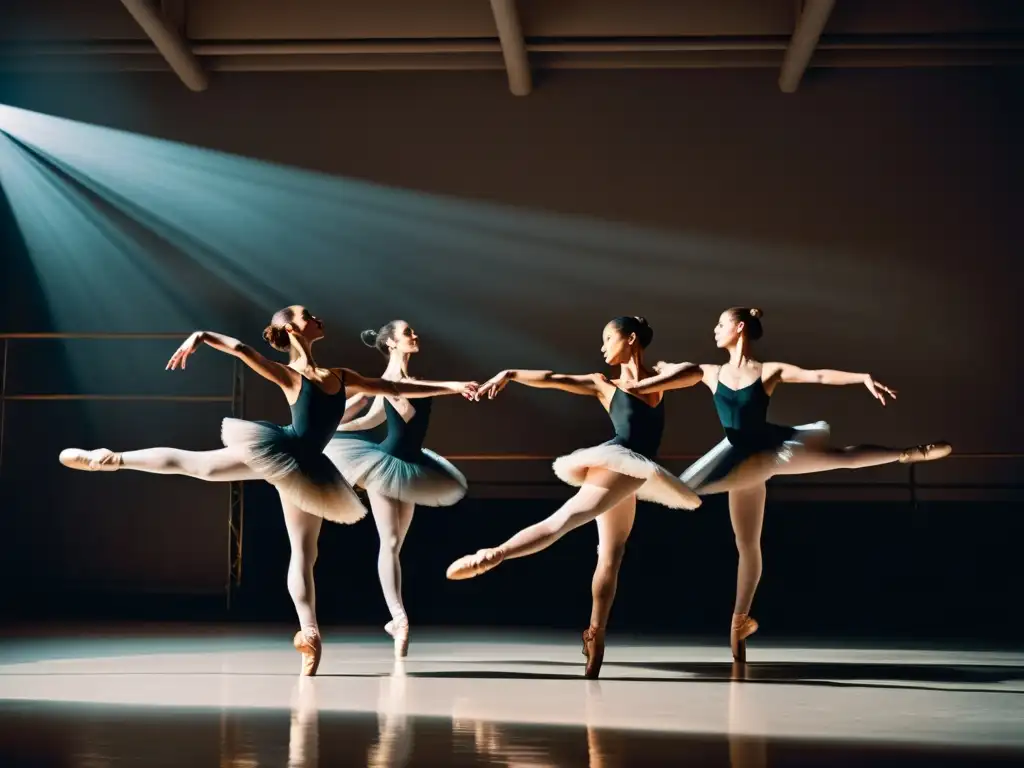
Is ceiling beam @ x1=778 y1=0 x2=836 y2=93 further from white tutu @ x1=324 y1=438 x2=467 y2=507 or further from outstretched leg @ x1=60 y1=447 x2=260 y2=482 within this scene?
outstretched leg @ x1=60 y1=447 x2=260 y2=482

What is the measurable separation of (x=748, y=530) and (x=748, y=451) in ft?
0.88

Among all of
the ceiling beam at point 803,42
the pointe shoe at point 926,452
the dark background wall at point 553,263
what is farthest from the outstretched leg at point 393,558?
the ceiling beam at point 803,42

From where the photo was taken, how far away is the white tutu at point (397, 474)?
14.4ft

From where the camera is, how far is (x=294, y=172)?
7.82 meters

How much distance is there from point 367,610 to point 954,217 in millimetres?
4223

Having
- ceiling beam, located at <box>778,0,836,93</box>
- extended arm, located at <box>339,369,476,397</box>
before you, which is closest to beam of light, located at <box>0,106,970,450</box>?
ceiling beam, located at <box>778,0,836,93</box>

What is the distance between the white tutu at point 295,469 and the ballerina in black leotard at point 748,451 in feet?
3.80

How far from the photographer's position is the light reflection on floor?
2.37 m

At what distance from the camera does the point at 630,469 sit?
11.1 feet

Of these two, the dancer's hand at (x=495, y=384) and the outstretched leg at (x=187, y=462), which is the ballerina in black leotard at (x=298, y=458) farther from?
the dancer's hand at (x=495, y=384)

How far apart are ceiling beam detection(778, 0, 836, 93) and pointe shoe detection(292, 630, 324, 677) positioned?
4330mm

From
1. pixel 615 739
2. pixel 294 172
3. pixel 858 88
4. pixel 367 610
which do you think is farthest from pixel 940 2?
pixel 615 739

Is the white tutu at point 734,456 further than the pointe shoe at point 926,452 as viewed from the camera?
Yes

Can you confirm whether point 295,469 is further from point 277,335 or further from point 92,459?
point 92,459
